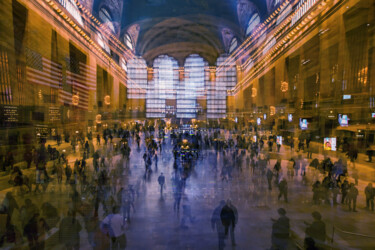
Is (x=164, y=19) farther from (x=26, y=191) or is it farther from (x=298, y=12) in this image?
(x=26, y=191)

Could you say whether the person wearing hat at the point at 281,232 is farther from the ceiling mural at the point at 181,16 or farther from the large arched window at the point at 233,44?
the large arched window at the point at 233,44

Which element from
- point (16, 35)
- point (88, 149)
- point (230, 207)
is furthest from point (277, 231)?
point (16, 35)

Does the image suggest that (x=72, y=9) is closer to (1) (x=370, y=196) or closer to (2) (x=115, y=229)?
(2) (x=115, y=229)

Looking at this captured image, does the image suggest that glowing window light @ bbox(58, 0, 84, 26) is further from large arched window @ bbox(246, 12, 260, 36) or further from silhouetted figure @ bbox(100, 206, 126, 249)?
large arched window @ bbox(246, 12, 260, 36)

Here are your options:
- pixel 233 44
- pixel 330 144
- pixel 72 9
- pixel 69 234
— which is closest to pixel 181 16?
pixel 233 44

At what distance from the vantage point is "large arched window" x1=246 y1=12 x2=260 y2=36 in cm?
3438

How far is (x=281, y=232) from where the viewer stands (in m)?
4.70

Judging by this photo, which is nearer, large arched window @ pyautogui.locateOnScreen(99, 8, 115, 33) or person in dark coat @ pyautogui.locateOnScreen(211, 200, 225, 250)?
person in dark coat @ pyautogui.locateOnScreen(211, 200, 225, 250)

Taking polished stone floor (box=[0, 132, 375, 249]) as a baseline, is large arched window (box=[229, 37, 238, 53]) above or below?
above

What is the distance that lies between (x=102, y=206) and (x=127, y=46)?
4272 centimetres

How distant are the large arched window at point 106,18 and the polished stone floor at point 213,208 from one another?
2675cm

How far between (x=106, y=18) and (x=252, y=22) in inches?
802

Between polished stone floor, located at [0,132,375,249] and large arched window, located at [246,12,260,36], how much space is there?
2942 centimetres

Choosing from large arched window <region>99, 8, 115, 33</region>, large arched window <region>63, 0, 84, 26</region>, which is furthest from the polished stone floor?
large arched window <region>99, 8, 115, 33</region>
